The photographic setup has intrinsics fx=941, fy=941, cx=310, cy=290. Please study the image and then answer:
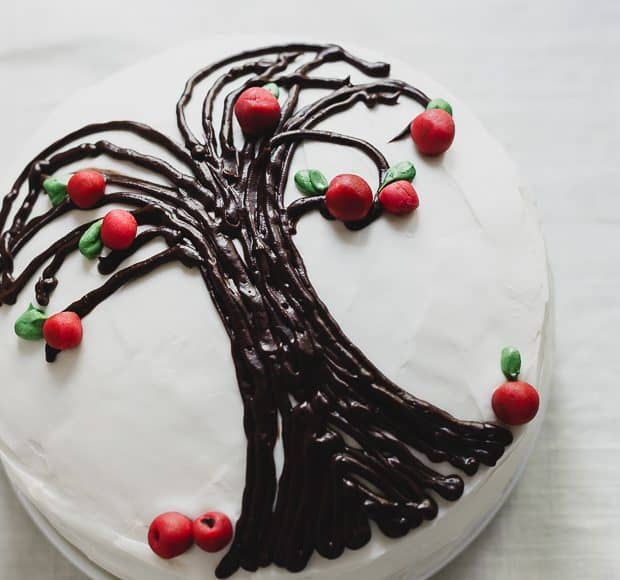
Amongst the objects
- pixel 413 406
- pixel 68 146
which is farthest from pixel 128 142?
pixel 413 406

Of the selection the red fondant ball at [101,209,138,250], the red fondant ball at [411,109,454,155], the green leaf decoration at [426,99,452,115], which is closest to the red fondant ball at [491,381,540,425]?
the red fondant ball at [411,109,454,155]

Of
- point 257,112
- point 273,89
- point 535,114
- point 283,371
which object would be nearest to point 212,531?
point 283,371

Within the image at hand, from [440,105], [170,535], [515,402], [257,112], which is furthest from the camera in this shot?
[440,105]

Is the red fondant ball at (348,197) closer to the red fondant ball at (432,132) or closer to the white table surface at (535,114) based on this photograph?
the red fondant ball at (432,132)

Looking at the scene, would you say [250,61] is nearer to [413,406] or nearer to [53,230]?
[53,230]

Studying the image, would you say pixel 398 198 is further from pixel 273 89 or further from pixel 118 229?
pixel 118 229
